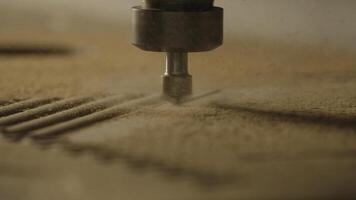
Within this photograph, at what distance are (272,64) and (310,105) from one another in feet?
1.39

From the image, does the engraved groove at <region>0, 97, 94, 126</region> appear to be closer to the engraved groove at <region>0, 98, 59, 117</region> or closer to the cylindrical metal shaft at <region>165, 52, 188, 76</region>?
the engraved groove at <region>0, 98, 59, 117</region>

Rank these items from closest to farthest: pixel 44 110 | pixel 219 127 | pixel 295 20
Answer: pixel 219 127, pixel 44 110, pixel 295 20

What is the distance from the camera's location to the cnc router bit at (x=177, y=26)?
3.26 ft

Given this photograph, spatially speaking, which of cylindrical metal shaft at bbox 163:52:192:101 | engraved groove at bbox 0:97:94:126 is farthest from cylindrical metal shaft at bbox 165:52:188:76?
engraved groove at bbox 0:97:94:126

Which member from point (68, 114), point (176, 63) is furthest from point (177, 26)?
point (68, 114)

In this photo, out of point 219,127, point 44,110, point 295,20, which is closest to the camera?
point 219,127

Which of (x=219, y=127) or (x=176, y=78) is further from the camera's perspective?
(x=176, y=78)

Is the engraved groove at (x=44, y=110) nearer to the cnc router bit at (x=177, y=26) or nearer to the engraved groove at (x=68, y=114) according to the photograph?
the engraved groove at (x=68, y=114)

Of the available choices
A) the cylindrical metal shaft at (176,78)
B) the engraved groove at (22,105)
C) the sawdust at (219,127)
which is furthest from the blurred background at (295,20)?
the engraved groove at (22,105)

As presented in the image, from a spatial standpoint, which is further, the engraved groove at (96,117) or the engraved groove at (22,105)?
the engraved groove at (22,105)

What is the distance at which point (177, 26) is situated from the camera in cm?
99

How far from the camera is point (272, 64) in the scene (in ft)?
4.78

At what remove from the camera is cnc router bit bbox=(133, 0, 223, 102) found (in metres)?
0.99

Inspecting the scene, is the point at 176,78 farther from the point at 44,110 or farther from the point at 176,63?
the point at 44,110
